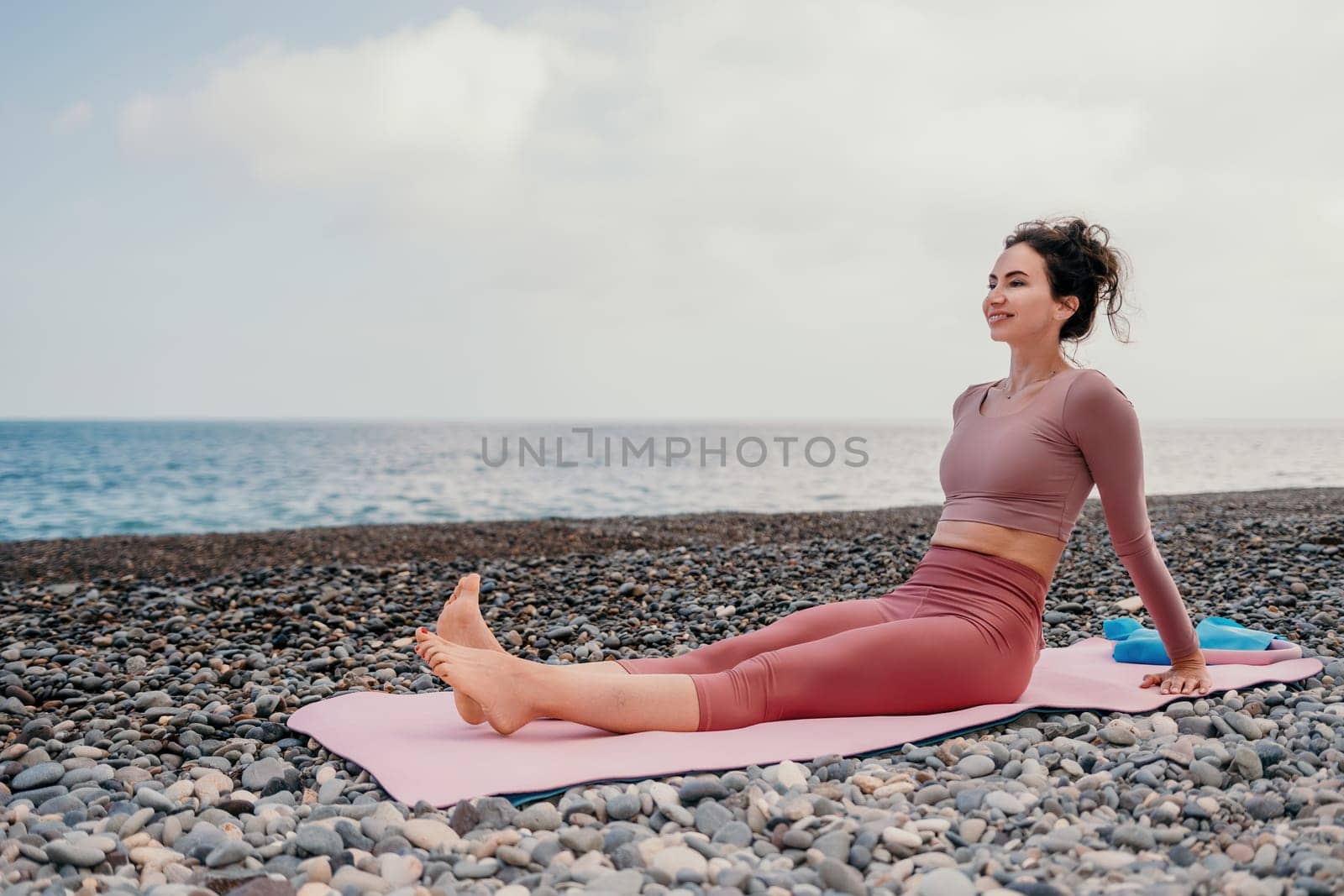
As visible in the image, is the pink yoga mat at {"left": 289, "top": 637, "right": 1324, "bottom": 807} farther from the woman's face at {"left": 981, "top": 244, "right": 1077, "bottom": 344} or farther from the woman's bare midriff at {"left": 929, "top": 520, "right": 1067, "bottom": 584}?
the woman's face at {"left": 981, "top": 244, "right": 1077, "bottom": 344}

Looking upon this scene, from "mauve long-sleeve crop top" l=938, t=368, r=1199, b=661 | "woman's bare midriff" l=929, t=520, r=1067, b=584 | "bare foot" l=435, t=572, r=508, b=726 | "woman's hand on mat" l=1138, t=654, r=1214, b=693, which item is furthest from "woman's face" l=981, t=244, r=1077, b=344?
"bare foot" l=435, t=572, r=508, b=726

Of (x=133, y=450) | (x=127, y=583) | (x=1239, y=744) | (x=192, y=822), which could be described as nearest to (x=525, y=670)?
(x=192, y=822)

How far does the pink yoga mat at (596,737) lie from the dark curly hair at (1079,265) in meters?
1.31

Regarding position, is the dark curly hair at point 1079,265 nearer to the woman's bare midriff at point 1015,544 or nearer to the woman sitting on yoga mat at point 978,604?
the woman sitting on yoga mat at point 978,604

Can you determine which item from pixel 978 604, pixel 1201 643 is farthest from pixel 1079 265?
pixel 1201 643

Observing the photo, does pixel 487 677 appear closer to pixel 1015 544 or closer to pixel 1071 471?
pixel 1015 544

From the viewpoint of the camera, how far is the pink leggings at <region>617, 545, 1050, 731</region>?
10.2ft

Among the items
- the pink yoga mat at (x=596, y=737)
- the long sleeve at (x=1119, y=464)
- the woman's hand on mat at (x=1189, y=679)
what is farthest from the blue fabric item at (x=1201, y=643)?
the long sleeve at (x=1119, y=464)

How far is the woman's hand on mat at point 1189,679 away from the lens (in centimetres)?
352

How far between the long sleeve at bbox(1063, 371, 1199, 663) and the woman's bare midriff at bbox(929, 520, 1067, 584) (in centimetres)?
22

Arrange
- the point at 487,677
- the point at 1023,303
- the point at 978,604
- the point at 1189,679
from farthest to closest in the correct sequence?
the point at 1189,679 → the point at 1023,303 → the point at 978,604 → the point at 487,677

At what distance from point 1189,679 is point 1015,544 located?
875 mm

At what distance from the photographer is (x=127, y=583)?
8008 mm

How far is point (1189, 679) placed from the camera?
139 inches
